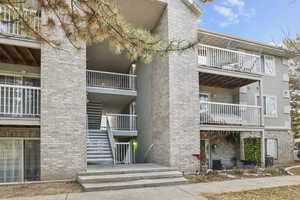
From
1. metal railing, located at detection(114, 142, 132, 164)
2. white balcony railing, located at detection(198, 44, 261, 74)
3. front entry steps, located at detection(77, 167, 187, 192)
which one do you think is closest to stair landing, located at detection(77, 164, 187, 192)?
front entry steps, located at detection(77, 167, 187, 192)

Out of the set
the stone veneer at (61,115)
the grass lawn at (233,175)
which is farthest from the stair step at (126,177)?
the stone veneer at (61,115)

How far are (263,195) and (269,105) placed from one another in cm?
1016

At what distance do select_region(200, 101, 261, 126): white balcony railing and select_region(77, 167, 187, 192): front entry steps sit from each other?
3658 mm

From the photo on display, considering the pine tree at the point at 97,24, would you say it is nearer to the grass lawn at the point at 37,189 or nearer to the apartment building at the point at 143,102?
the apartment building at the point at 143,102

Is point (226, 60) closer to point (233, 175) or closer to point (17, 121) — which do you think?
point (233, 175)

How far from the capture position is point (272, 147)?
583 inches

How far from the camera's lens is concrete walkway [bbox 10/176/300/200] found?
21.0ft

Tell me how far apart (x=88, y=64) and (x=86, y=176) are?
943 centimetres

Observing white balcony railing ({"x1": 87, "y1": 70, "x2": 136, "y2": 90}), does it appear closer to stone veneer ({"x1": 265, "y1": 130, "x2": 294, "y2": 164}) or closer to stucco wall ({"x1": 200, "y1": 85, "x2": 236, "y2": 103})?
stucco wall ({"x1": 200, "y1": 85, "x2": 236, "y2": 103})

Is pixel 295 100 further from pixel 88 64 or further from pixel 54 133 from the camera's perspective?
pixel 54 133

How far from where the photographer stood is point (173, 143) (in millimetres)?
9867

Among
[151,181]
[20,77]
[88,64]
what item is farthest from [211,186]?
[88,64]

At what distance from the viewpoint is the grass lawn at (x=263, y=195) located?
6430 millimetres

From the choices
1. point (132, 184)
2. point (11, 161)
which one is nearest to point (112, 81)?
point (11, 161)
